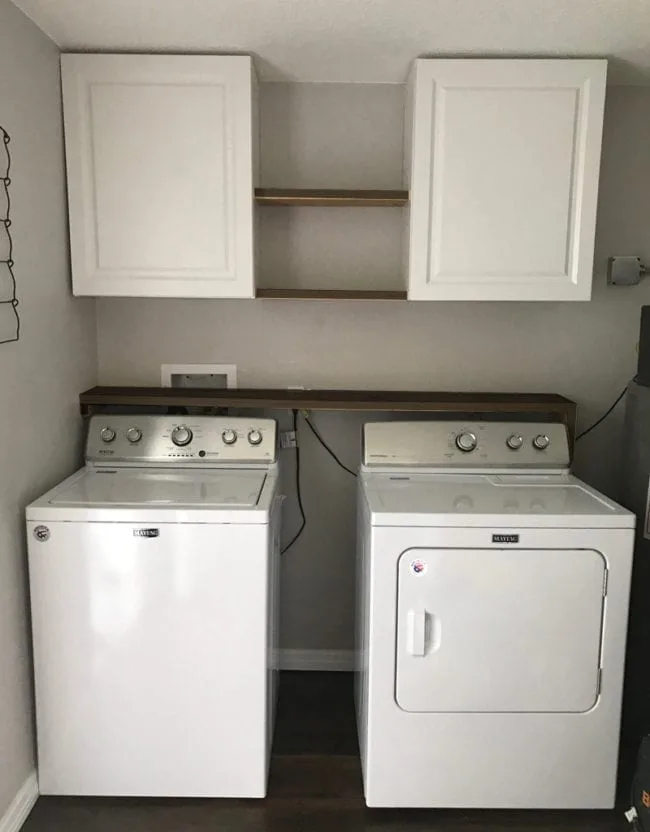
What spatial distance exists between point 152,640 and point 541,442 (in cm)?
137

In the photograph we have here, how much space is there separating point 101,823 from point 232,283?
1.61m

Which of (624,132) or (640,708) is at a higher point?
(624,132)

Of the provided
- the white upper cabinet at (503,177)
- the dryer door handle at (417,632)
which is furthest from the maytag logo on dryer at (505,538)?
the white upper cabinet at (503,177)

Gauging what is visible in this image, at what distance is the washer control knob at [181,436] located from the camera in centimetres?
241

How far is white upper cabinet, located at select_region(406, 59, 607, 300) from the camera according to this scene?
2.20m

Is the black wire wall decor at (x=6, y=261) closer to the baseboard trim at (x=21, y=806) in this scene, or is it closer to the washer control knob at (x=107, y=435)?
the washer control knob at (x=107, y=435)

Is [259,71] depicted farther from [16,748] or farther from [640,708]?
[640,708]

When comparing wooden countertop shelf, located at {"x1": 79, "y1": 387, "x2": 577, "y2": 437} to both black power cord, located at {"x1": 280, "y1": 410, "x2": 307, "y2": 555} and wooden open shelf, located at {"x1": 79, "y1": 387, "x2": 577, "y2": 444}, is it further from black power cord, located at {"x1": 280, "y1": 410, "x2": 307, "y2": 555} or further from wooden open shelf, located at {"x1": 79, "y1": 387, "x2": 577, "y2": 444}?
black power cord, located at {"x1": 280, "y1": 410, "x2": 307, "y2": 555}

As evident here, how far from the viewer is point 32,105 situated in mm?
2035

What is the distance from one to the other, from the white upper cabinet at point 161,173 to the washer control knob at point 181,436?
0.44 meters

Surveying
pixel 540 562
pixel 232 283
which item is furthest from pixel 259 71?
pixel 540 562

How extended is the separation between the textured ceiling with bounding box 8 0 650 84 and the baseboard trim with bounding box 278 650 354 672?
209 cm

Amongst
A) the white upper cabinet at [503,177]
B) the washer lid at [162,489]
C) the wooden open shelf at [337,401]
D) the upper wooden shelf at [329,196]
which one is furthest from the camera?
the wooden open shelf at [337,401]

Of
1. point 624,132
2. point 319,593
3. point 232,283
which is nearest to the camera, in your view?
point 232,283
